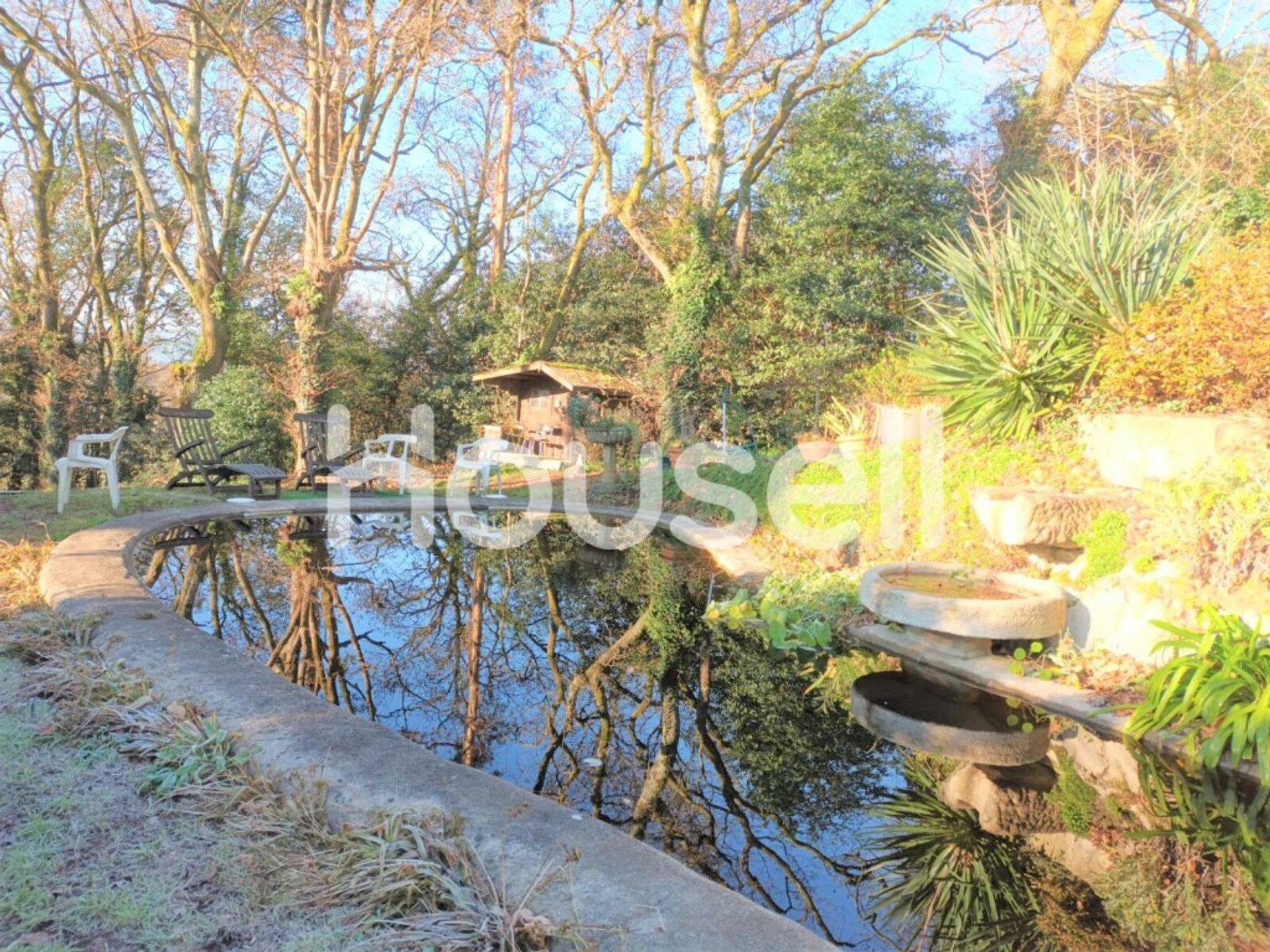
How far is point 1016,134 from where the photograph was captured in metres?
13.8

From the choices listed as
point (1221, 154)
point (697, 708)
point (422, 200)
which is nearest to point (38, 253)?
point (422, 200)

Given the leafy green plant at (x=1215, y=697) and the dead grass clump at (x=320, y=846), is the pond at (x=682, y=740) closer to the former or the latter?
the leafy green plant at (x=1215, y=697)

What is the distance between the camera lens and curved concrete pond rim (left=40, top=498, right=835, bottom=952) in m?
1.75

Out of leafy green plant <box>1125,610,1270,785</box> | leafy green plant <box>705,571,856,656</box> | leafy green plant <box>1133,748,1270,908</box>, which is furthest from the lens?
leafy green plant <box>705,571,856,656</box>

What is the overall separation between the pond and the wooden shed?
Result: 827 cm

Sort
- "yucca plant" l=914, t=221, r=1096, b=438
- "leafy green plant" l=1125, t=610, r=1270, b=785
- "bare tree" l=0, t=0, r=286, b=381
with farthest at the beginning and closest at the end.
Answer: "bare tree" l=0, t=0, r=286, b=381 < "yucca plant" l=914, t=221, r=1096, b=438 < "leafy green plant" l=1125, t=610, r=1270, b=785

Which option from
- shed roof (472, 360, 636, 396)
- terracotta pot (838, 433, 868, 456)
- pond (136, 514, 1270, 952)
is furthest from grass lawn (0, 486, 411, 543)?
terracotta pot (838, 433, 868, 456)

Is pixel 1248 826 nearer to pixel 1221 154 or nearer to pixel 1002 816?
pixel 1002 816

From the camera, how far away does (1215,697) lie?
316 centimetres

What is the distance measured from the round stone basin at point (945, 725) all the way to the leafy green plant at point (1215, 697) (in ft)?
1.63

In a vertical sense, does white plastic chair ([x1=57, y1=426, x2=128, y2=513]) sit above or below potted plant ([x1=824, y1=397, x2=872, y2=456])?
below

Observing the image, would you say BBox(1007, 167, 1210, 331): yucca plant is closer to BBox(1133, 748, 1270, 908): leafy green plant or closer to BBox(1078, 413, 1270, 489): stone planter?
BBox(1078, 413, 1270, 489): stone planter

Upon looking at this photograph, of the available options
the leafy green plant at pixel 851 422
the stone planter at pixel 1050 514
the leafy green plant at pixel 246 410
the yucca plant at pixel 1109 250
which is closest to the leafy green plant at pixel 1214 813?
the stone planter at pixel 1050 514

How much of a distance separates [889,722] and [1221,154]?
11050 mm
